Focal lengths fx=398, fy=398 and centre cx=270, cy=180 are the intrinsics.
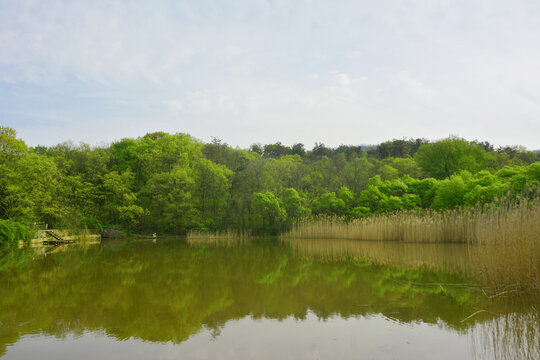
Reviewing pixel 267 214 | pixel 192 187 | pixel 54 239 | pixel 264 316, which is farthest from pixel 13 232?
pixel 264 316

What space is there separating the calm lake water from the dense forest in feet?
51.8

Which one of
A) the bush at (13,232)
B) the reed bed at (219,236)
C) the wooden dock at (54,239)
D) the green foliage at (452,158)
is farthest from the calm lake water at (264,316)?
the green foliage at (452,158)

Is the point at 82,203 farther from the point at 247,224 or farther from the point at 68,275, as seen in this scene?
the point at 68,275

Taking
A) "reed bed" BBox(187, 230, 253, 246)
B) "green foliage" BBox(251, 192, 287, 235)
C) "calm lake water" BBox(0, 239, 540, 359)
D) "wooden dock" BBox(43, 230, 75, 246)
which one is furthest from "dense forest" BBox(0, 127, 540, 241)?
"calm lake water" BBox(0, 239, 540, 359)

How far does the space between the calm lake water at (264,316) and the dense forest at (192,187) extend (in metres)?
15.8

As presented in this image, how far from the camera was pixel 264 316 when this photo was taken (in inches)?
227

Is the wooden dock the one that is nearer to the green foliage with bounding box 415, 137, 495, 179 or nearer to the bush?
the bush

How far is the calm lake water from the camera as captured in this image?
427cm

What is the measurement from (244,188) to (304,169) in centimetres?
717

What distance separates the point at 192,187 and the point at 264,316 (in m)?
27.3

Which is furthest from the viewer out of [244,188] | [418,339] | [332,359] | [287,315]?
[244,188]

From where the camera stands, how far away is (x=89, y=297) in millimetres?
7137

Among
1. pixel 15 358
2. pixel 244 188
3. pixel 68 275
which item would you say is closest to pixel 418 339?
pixel 15 358

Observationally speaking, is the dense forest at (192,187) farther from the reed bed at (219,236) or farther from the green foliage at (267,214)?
the reed bed at (219,236)
